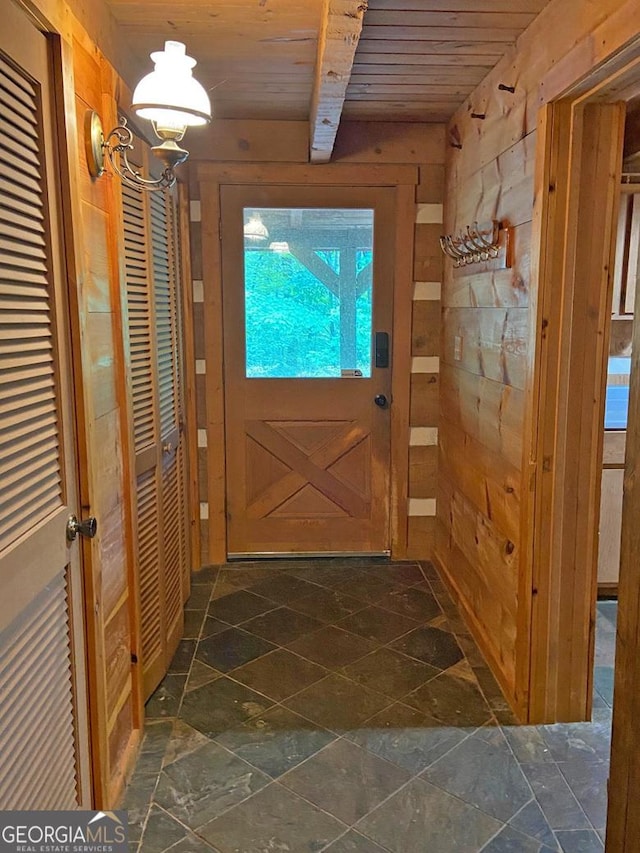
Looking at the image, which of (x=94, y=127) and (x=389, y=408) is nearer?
(x=94, y=127)

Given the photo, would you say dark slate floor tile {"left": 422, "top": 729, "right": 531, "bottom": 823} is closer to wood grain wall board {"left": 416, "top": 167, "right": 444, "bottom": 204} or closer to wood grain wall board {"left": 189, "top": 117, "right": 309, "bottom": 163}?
wood grain wall board {"left": 416, "top": 167, "right": 444, "bottom": 204}

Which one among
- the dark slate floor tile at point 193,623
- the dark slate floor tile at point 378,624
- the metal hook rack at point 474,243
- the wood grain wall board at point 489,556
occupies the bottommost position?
the dark slate floor tile at point 193,623

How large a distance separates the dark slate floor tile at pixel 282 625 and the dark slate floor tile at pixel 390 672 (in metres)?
0.34

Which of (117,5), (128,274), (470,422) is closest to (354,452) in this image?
(470,422)

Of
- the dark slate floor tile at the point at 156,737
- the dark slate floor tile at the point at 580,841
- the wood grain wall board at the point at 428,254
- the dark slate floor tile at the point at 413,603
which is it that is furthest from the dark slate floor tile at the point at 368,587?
the wood grain wall board at the point at 428,254

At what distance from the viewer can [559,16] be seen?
1.87m

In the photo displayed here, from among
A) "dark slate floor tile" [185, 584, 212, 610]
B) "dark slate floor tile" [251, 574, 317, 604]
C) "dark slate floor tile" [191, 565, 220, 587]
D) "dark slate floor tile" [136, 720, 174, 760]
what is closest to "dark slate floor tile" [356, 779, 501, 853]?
"dark slate floor tile" [136, 720, 174, 760]

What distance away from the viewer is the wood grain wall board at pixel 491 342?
221cm

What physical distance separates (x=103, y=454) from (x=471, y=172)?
2.03 metres

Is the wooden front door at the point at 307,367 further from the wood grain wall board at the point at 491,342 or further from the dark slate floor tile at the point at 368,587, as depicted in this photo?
the wood grain wall board at the point at 491,342

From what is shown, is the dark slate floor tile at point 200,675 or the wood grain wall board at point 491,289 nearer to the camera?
the wood grain wall board at point 491,289

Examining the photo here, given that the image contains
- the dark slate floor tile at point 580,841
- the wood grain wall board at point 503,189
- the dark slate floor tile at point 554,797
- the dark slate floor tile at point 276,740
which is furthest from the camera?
the wood grain wall board at point 503,189

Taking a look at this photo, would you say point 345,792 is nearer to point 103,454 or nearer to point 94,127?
point 103,454

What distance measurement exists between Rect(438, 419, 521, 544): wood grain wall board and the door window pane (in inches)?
28.7
